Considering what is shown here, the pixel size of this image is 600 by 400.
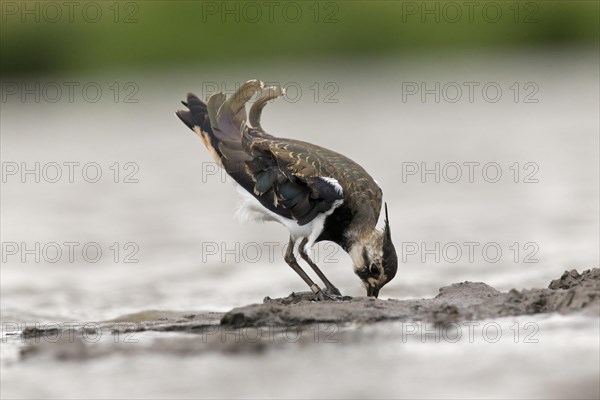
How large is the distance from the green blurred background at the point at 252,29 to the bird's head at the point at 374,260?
681 inches

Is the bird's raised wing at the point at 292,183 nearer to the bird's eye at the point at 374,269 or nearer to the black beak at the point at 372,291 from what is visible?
the bird's eye at the point at 374,269

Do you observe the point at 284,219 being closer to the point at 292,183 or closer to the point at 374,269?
the point at 292,183

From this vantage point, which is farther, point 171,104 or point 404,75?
point 404,75

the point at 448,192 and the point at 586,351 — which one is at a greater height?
the point at 448,192

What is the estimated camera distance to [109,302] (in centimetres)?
1311

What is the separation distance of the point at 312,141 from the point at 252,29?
5.97 metres

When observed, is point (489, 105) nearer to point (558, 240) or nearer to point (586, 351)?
point (558, 240)

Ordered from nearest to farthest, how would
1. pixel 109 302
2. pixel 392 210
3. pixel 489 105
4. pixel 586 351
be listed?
1. pixel 586 351
2. pixel 109 302
3. pixel 392 210
4. pixel 489 105

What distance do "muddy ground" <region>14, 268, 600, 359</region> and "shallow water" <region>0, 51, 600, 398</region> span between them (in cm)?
20

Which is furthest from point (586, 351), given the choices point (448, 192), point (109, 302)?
point (448, 192)

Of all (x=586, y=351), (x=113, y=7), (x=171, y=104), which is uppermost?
(x=113, y=7)

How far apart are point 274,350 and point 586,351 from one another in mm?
2050

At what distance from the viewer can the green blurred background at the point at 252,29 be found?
27562 millimetres

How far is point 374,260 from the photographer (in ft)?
35.6
